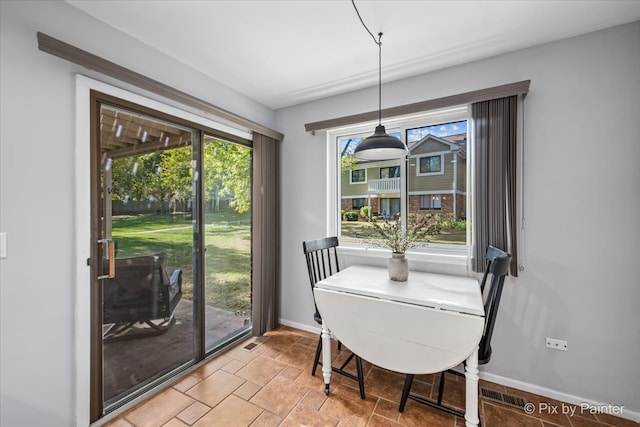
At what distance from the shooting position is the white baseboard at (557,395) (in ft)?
5.50

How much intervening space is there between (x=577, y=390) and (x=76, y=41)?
3740mm

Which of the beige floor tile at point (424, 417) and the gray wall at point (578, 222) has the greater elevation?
the gray wall at point (578, 222)

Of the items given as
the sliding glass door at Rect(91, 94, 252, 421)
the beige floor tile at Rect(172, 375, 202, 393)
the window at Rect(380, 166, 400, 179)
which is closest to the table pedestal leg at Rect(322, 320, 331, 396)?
the beige floor tile at Rect(172, 375, 202, 393)

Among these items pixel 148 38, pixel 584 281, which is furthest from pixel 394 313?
pixel 148 38

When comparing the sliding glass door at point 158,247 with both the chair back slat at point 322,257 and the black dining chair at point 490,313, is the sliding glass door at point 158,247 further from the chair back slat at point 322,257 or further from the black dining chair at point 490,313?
the black dining chair at point 490,313

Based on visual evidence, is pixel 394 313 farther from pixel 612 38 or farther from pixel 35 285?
pixel 612 38

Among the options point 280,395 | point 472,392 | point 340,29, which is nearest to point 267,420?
point 280,395

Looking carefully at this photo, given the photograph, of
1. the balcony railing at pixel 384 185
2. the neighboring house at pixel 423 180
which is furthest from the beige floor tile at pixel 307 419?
the balcony railing at pixel 384 185

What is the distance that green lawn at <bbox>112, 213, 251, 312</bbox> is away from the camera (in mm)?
1838

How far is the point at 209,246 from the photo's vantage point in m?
2.37

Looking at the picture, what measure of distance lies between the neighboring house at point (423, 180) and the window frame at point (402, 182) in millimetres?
76

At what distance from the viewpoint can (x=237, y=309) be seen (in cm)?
269

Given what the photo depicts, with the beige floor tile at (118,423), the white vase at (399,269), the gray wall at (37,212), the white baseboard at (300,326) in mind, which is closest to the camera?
the gray wall at (37,212)

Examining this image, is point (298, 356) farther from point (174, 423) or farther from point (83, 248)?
point (83, 248)
